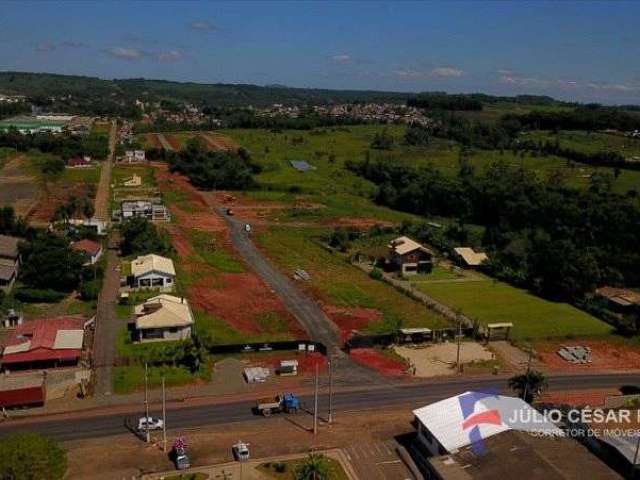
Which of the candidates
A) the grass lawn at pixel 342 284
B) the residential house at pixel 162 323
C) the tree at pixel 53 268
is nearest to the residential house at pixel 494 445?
the grass lawn at pixel 342 284

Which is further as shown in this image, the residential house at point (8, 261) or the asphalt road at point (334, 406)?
the residential house at point (8, 261)

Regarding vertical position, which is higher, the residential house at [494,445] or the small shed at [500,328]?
the residential house at [494,445]

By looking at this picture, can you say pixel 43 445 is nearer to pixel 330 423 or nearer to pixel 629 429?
pixel 330 423

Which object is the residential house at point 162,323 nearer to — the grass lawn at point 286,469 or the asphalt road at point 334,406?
the asphalt road at point 334,406

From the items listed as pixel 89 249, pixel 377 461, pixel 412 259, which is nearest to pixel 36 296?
pixel 89 249

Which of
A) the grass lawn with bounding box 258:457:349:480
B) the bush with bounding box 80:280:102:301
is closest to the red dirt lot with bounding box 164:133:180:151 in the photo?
the bush with bounding box 80:280:102:301

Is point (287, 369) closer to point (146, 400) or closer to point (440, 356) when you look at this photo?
point (146, 400)
